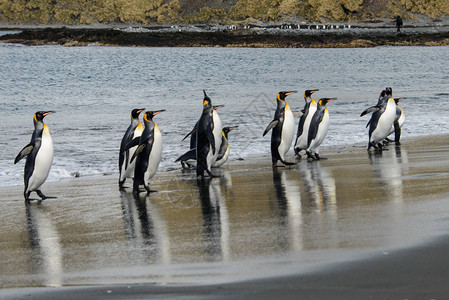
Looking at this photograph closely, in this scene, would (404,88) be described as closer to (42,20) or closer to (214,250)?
(214,250)

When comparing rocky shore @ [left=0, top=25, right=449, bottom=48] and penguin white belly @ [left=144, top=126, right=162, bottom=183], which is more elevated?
rocky shore @ [left=0, top=25, right=449, bottom=48]

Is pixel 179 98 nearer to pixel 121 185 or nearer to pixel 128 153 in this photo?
pixel 128 153

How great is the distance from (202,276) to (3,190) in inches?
165

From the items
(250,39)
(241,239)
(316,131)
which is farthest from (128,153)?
(250,39)

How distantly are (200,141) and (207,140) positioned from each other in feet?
0.26

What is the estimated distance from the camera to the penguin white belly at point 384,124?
29.7 feet

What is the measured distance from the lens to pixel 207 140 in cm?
748

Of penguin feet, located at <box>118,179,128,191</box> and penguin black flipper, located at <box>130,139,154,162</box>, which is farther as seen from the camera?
penguin feet, located at <box>118,179,128,191</box>

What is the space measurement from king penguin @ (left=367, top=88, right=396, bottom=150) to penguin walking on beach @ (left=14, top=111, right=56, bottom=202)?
4.07m

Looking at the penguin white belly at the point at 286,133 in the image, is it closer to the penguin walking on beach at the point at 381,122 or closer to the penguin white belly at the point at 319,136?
the penguin white belly at the point at 319,136

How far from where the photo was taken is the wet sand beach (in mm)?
3324

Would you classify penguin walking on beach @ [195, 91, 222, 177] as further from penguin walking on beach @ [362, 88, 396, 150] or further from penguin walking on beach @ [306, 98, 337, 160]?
penguin walking on beach @ [362, 88, 396, 150]

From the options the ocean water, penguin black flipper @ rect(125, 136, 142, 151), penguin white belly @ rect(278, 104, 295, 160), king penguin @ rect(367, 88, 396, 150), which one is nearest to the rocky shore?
the ocean water

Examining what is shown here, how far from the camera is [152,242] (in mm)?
4344
